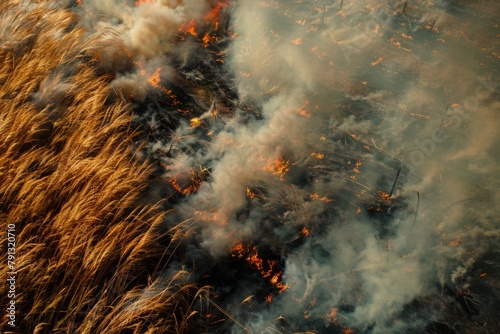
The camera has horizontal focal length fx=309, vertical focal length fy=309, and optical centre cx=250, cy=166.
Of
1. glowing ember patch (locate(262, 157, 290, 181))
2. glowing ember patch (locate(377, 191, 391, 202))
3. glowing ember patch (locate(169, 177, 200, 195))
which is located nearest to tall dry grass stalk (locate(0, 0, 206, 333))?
glowing ember patch (locate(169, 177, 200, 195))

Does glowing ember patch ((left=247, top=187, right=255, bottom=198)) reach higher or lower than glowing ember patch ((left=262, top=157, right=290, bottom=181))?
lower

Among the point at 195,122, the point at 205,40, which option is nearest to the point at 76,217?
the point at 195,122

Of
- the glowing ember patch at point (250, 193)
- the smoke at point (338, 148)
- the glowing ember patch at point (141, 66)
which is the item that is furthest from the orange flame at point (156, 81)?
the glowing ember patch at point (250, 193)

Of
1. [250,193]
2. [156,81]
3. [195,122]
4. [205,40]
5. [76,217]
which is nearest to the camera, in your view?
[76,217]

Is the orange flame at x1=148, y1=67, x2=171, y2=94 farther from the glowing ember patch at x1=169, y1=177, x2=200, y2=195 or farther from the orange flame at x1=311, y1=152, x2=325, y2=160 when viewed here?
the orange flame at x1=311, y1=152, x2=325, y2=160

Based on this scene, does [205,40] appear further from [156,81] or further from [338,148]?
[338,148]

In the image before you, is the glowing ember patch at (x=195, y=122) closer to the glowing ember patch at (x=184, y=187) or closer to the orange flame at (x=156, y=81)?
the orange flame at (x=156, y=81)
